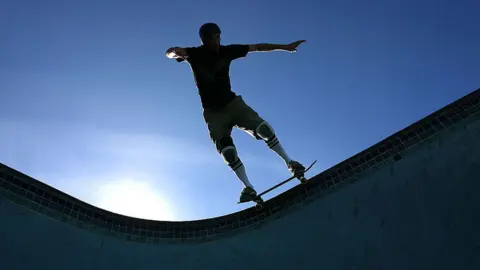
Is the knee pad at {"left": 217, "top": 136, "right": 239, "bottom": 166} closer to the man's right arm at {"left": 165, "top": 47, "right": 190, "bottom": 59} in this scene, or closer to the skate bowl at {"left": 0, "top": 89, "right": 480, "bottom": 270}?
the skate bowl at {"left": 0, "top": 89, "right": 480, "bottom": 270}

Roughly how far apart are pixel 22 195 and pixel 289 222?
11.2 feet

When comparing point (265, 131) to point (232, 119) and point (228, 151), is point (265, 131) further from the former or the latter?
point (228, 151)

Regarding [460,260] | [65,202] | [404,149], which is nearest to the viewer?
[460,260]

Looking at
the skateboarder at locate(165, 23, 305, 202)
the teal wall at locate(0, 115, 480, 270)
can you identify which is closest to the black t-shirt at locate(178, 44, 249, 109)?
the skateboarder at locate(165, 23, 305, 202)

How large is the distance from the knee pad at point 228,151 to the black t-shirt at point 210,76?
60 centimetres

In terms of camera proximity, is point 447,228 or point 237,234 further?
point 237,234

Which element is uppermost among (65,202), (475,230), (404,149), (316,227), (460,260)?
(404,149)

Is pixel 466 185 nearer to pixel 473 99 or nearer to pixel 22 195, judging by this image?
pixel 473 99

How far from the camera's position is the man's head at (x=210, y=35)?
652cm

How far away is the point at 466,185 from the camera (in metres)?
5.46

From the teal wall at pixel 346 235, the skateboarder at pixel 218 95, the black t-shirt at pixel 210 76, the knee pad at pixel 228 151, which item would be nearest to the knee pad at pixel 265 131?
the skateboarder at pixel 218 95

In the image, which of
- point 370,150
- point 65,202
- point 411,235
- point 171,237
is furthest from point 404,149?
point 65,202

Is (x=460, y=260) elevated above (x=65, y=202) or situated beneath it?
situated beneath

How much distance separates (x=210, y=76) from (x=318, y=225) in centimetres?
285
